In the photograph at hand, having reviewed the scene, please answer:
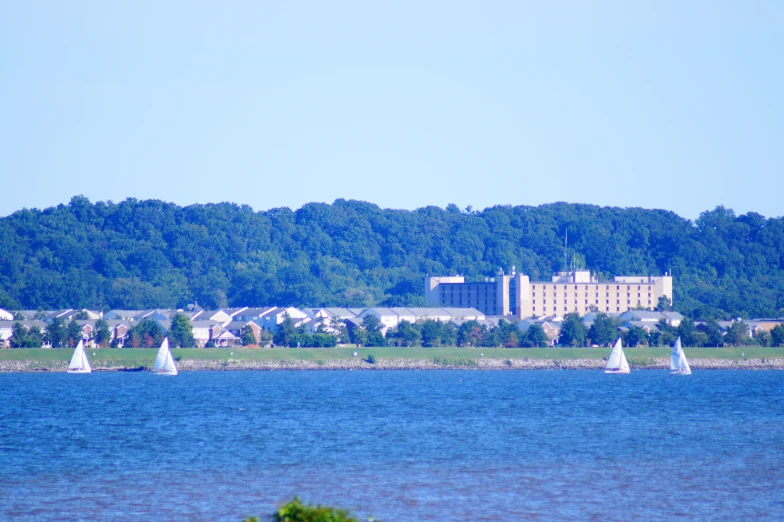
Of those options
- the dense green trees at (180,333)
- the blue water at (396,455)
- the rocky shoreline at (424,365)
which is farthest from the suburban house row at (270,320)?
the blue water at (396,455)

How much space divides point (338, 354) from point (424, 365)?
7830mm

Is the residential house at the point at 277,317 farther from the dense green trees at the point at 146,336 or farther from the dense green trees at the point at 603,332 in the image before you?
the dense green trees at the point at 603,332

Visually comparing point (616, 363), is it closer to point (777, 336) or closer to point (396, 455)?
point (777, 336)

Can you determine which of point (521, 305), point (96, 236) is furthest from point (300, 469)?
point (96, 236)

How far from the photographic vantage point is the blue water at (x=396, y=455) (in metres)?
26.9

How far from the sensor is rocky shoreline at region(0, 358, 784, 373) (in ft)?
330

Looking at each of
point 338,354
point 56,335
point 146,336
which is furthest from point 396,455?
point 146,336

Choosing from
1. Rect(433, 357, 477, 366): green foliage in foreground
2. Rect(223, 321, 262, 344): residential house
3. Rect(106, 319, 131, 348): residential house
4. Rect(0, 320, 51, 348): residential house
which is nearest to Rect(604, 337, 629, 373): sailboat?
Rect(433, 357, 477, 366): green foliage in foreground

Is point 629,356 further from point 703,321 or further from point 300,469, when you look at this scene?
point 300,469

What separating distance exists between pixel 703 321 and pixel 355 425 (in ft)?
303

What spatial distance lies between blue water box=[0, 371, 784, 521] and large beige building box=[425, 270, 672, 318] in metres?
92.1

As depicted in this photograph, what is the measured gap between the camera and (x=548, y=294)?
16412cm

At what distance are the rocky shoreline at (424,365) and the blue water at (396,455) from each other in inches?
1295

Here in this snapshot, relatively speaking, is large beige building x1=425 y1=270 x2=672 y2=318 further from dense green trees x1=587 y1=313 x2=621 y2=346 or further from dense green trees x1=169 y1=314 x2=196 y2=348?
dense green trees x1=169 y1=314 x2=196 y2=348
